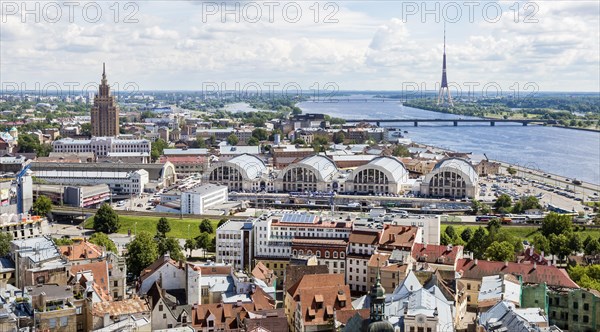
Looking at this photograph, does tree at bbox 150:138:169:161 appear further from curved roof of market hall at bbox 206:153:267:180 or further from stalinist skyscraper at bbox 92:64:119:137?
curved roof of market hall at bbox 206:153:267:180

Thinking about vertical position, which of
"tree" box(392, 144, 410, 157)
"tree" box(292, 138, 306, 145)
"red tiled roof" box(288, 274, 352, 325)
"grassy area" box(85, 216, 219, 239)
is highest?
"tree" box(292, 138, 306, 145)

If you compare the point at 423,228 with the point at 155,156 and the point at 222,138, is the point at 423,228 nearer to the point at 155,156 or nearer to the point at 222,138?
the point at 155,156

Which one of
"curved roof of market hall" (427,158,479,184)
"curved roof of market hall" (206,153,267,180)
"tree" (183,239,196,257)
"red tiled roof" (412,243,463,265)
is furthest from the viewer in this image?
"curved roof of market hall" (206,153,267,180)

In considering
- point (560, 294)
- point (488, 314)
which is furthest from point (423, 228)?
point (488, 314)

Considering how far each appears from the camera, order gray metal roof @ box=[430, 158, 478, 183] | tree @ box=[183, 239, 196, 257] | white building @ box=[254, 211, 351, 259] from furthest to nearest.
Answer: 1. gray metal roof @ box=[430, 158, 478, 183]
2. tree @ box=[183, 239, 196, 257]
3. white building @ box=[254, 211, 351, 259]

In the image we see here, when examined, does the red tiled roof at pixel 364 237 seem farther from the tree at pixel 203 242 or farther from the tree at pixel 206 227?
the tree at pixel 206 227

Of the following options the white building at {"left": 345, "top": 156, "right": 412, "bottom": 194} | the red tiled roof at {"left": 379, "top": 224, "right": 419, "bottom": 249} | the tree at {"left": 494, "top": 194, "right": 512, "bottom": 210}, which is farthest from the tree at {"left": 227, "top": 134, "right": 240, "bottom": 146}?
the red tiled roof at {"left": 379, "top": 224, "right": 419, "bottom": 249}

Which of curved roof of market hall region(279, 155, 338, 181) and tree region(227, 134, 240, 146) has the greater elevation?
tree region(227, 134, 240, 146)
